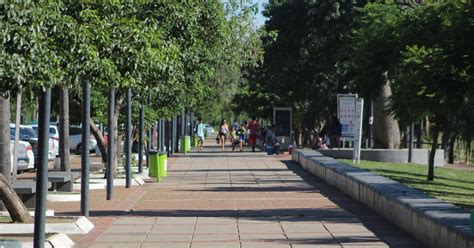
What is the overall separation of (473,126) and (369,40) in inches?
136

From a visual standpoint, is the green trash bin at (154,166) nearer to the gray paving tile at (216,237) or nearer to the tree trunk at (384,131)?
the gray paving tile at (216,237)

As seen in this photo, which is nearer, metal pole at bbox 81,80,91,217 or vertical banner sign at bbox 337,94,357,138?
metal pole at bbox 81,80,91,217

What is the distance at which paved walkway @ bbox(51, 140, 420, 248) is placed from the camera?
1445 cm

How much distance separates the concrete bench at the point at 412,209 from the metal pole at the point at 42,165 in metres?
4.43

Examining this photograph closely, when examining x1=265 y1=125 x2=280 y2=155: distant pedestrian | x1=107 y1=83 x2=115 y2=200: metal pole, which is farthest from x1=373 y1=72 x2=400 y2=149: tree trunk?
x1=107 y1=83 x2=115 y2=200: metal pole

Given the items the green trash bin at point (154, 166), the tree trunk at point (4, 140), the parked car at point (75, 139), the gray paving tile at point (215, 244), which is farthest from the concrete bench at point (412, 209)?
the parked car at point (75, 139)

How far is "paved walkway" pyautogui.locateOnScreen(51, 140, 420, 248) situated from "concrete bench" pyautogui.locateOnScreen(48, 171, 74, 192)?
606 millimetres

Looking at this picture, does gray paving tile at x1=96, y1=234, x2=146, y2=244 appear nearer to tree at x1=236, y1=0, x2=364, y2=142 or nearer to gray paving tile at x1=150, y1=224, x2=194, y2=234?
gray paving tile at x1=150, y1=224, x2=194, y2=234

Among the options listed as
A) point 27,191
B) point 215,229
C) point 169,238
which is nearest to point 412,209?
point 215,229

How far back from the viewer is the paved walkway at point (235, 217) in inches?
569

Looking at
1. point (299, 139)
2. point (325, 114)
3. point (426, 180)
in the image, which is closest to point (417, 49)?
point (426, 180)

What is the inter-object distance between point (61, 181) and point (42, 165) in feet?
30.3

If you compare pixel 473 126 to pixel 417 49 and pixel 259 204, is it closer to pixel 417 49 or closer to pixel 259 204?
pixel 417 49

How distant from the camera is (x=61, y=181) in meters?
21.0
